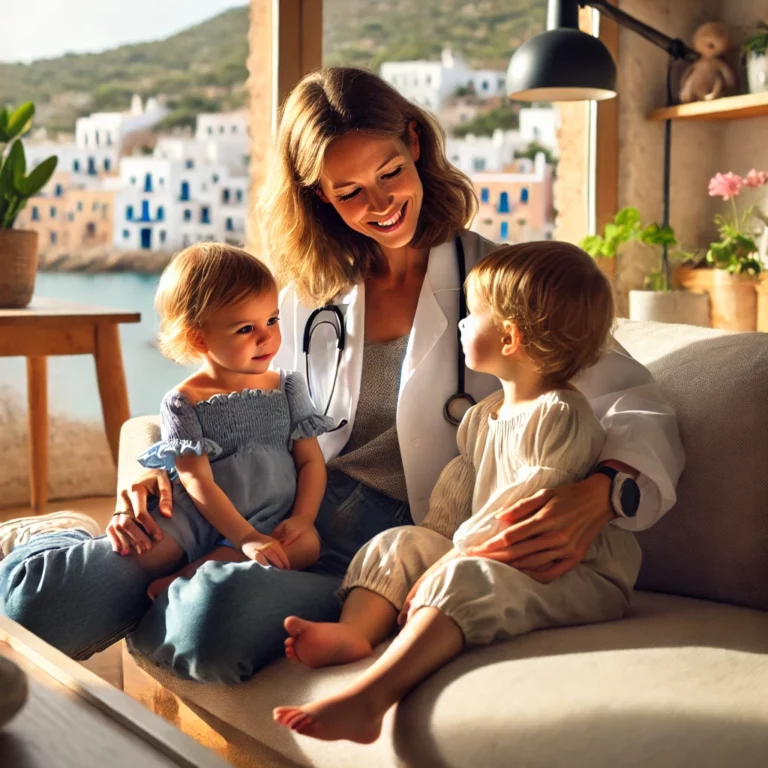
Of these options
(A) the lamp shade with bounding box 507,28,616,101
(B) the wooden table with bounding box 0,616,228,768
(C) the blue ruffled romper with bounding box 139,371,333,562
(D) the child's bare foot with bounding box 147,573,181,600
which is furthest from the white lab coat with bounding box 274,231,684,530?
(A) the lamp shade with bounding box 507,28,616,101

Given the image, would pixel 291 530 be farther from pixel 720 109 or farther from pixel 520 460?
pixel 720 109

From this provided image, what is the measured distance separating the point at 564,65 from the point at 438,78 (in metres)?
0.93

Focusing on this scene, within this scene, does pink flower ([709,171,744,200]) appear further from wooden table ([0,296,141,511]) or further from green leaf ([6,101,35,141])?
green leaf ([6,101,35,141])

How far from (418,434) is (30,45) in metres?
2.26

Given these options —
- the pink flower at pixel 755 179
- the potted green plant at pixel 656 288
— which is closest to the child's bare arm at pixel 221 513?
the potted green plant at pixel 656 288

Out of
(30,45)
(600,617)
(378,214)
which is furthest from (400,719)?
(30,45)

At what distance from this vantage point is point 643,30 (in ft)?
11.2

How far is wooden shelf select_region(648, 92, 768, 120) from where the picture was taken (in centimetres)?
341

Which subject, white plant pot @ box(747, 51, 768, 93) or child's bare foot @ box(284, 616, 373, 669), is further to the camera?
white plant pot @ box(747, 51, 768, 93)

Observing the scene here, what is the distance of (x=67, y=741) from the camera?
844mm

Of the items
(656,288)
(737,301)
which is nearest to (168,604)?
(737,301)

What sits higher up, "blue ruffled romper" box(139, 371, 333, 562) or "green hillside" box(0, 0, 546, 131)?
"green hillside" box(0, 0, 546, 131)

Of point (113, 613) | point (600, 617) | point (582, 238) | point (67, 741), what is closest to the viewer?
point (67, 741)

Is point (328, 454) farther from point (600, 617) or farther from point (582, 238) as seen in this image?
point (582, 238)
